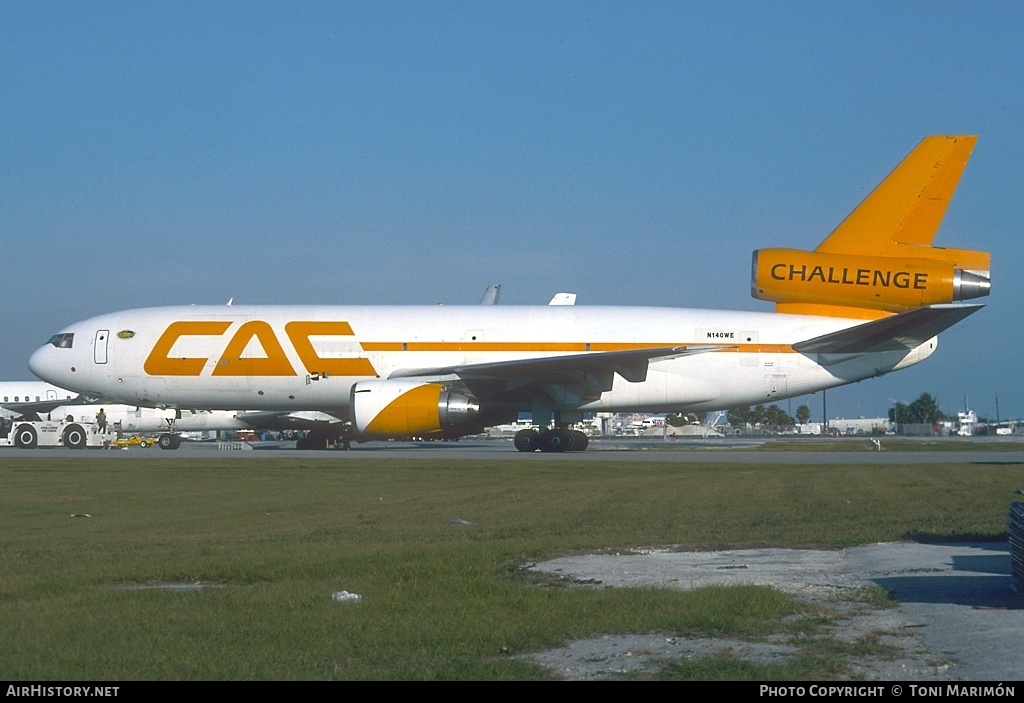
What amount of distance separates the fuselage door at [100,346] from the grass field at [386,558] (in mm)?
12447

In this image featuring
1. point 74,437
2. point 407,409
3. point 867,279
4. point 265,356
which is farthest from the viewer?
point 74,437

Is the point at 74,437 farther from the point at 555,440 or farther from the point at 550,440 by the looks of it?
the point at 555,440

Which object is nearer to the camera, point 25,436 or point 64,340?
point 64,340

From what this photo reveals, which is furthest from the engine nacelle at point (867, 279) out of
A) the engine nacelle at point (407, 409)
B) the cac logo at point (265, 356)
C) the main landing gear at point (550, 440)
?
the cac logo at point (265, 356)

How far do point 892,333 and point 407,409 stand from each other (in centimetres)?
1255

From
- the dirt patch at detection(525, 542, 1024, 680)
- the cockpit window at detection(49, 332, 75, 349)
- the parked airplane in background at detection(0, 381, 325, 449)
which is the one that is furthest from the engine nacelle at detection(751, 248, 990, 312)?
the dirt patch at detection(525, 542, 1024, 680)

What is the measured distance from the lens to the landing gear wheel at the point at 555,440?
1227 inches

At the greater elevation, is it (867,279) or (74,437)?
(867,279)

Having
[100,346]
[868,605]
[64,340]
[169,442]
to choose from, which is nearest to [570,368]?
[100,346]

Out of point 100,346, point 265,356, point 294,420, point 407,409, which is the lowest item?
point 294,420

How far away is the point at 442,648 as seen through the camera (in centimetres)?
588

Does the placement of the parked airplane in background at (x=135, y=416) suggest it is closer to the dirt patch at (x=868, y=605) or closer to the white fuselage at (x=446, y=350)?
the white fuselage at (x=446, y=350)

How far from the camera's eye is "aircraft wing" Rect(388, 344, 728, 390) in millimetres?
28984

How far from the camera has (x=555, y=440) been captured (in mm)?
31172
